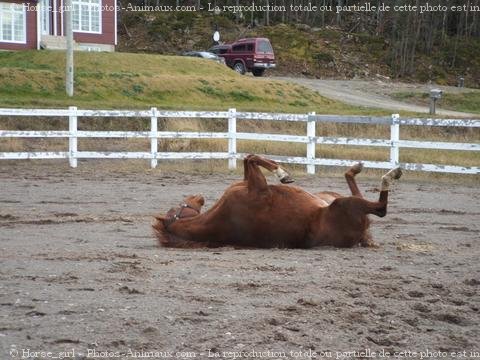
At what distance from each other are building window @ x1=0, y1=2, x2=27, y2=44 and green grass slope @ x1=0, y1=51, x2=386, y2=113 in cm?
527

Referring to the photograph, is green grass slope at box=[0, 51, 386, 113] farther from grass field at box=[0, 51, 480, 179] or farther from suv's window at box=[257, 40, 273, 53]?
suv's window at box=[257, 40, 273, 53]

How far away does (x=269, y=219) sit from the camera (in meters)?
7.22

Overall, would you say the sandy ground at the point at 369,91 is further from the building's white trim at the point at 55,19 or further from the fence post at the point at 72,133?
the fence post at the point at 72,133

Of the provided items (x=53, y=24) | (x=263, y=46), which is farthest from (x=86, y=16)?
(x=263, y=46)

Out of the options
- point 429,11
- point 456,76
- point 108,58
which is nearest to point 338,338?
point 108,58

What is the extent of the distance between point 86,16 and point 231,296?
3922 cm

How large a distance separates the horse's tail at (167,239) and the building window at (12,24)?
112 ft

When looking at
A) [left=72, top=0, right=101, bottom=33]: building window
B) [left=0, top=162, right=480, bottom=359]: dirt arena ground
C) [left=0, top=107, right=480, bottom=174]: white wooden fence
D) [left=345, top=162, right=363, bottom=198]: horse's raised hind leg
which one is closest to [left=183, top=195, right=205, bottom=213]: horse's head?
[left=0, top=162, right=480, bottom=359]: dirt arena ground

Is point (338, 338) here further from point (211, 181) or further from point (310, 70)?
point (310, 70)

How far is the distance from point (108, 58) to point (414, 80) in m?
25.6

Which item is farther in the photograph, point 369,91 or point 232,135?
point 369,91

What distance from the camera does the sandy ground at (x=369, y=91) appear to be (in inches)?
1391

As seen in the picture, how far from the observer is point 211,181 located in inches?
585

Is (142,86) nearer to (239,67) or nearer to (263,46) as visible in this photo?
(263,46)
